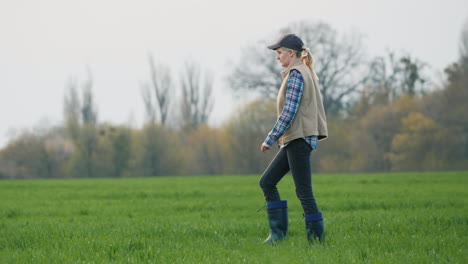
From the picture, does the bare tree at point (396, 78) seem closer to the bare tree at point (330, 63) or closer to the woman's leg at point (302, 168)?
the bare tree at point (330, 63)

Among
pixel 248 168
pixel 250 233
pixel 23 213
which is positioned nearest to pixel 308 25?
pixel 248 168

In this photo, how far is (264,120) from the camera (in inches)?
1957

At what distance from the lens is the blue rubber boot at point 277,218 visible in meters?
6.87

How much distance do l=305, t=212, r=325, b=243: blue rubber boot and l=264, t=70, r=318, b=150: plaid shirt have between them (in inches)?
30.3

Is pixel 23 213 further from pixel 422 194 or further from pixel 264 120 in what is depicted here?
pixel 264 120

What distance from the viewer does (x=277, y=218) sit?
22.6 feet

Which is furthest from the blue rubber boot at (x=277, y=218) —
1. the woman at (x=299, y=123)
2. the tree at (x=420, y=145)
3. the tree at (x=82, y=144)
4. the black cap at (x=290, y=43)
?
the tree at (x=82, y=144)

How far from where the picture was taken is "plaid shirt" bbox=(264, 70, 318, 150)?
6.28 metres

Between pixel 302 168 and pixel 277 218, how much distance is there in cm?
84

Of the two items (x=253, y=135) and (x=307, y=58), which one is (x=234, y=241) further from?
(x=253, y=135)

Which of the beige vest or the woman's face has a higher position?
the woman's face

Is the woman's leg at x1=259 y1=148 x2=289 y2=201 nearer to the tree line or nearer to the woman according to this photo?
the woman

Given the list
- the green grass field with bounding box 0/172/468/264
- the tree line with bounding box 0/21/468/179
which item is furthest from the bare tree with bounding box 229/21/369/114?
the green grass field with bounding box 0/172/468/264

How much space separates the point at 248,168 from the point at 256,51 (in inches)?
426
